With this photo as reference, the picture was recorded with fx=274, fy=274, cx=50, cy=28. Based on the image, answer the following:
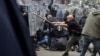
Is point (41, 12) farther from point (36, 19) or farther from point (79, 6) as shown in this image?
point (79, 6)

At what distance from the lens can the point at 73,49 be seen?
9.02 m

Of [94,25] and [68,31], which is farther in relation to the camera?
[68,31]

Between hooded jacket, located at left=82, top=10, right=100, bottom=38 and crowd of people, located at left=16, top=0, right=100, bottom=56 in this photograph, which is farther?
crowd of people, located at left=16, top=0, right=100, bottom=56

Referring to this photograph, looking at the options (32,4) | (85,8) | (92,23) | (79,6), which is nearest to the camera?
(92,23)

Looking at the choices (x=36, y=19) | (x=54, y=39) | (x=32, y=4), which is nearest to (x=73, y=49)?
(x=54, y=39)

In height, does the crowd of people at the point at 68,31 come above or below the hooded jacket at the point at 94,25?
below

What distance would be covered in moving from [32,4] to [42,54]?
216 cm

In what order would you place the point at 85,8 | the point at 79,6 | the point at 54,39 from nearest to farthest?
the point at 54,39
the point at 85,8
the point at 79,6

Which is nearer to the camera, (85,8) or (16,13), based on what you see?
(16,13)

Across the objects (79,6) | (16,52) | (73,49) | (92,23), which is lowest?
(73,49)

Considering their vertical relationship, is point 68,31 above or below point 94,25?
below

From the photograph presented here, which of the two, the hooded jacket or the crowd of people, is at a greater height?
the hooded jacket

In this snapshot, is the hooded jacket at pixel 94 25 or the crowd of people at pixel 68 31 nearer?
the hooded jacket at pixel 94 25

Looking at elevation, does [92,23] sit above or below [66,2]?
above
